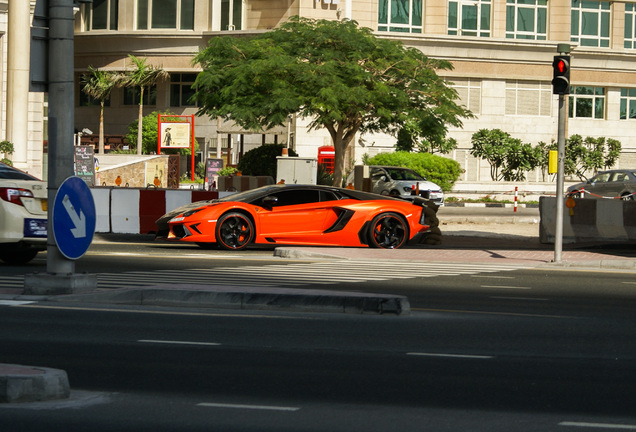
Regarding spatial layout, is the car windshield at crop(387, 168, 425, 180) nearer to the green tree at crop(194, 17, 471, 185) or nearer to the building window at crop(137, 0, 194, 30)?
the green tree at crop(194, 17, 471, 185)

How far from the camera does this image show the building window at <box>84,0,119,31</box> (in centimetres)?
6156

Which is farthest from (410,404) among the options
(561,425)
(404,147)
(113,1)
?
(113,1)

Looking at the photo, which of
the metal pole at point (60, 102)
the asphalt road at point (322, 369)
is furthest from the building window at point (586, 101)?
the metal pole at point (60, 102)

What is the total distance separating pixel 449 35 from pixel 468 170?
717 cm

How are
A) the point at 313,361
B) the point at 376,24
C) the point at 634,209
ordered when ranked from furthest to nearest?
the point at 376,24 < the point at 634,209 < the point at 313,361

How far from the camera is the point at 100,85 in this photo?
60.2m

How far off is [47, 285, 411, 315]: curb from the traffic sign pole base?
0.45 ft

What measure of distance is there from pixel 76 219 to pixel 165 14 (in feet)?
166

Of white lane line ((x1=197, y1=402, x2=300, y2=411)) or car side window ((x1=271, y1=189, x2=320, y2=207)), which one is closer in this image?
white lane line ((x1=197, y1=402, x2=300, y2=411))

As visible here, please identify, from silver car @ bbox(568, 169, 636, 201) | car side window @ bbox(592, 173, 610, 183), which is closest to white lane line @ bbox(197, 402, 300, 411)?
silver car @ bbox(568, 169, 636, 201)

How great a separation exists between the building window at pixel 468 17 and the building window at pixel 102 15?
63.3 ft

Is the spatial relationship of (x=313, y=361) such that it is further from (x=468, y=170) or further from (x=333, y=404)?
(x=468, y=170)

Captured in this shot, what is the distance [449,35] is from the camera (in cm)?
5606

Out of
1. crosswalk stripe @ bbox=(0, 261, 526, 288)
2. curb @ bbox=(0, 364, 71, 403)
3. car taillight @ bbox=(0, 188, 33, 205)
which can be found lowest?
curb @ bbox=(0, 364, 71, 403)
